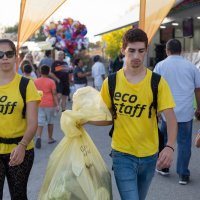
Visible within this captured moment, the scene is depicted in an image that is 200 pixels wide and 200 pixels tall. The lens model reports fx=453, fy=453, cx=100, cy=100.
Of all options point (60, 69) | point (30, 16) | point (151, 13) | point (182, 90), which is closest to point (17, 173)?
point (30, 16)

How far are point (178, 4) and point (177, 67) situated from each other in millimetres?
8129

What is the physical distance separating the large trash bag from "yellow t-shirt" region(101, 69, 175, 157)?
0.13 m

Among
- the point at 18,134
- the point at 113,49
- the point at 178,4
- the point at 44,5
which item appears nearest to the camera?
the point at 18,134

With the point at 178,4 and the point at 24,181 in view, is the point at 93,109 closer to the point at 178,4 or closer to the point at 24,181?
the point at 24,181

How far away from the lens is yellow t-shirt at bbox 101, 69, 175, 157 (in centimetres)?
317

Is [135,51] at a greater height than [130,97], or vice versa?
[135,51]

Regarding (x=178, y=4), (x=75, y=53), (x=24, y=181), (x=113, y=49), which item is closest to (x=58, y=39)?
→ (x=75, y=53)

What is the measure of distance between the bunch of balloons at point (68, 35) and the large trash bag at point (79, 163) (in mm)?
19612

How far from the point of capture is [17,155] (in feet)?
10.6

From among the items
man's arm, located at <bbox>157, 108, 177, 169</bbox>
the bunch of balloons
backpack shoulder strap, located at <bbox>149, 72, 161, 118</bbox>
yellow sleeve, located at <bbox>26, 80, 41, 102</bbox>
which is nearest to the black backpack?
backpack shoulder strap, located at <bbox>149, 72, 161, 118</bbox>

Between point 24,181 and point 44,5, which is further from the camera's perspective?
point 44,5

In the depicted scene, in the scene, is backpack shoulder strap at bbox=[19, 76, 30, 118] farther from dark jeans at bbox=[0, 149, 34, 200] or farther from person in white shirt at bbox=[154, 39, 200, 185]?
person in white shirt at bbox=[154, 39, 200, 185]

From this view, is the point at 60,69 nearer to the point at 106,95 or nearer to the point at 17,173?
the point at 17,173

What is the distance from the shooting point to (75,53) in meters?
24.0
